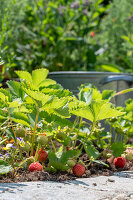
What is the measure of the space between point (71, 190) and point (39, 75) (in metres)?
0.61

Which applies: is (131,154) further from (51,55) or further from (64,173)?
(51,55)

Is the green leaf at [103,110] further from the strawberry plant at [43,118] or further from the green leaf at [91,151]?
the green leaf at [91,151]

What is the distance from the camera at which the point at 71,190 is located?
1.18m

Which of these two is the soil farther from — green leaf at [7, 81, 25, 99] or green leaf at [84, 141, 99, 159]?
green leaf at [7, 81, 25, 99]

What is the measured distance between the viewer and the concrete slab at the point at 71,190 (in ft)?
3.53

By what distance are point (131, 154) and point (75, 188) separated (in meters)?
0.56

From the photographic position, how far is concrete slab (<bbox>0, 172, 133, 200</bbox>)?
1.08 metres

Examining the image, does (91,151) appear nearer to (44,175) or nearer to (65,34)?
(44,175)

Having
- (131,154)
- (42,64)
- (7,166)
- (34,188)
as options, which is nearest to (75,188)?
(34,188)

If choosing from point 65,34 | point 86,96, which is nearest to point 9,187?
point 86,96

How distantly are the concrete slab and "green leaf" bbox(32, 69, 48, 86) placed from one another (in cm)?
50

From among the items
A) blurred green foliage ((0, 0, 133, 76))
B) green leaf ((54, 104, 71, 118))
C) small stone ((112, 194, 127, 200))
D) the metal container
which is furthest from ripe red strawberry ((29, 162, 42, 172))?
blurred green foliage ((0, 0, 133, 76))

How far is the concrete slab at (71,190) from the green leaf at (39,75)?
1.64ft

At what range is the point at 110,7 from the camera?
4832 millimetres
